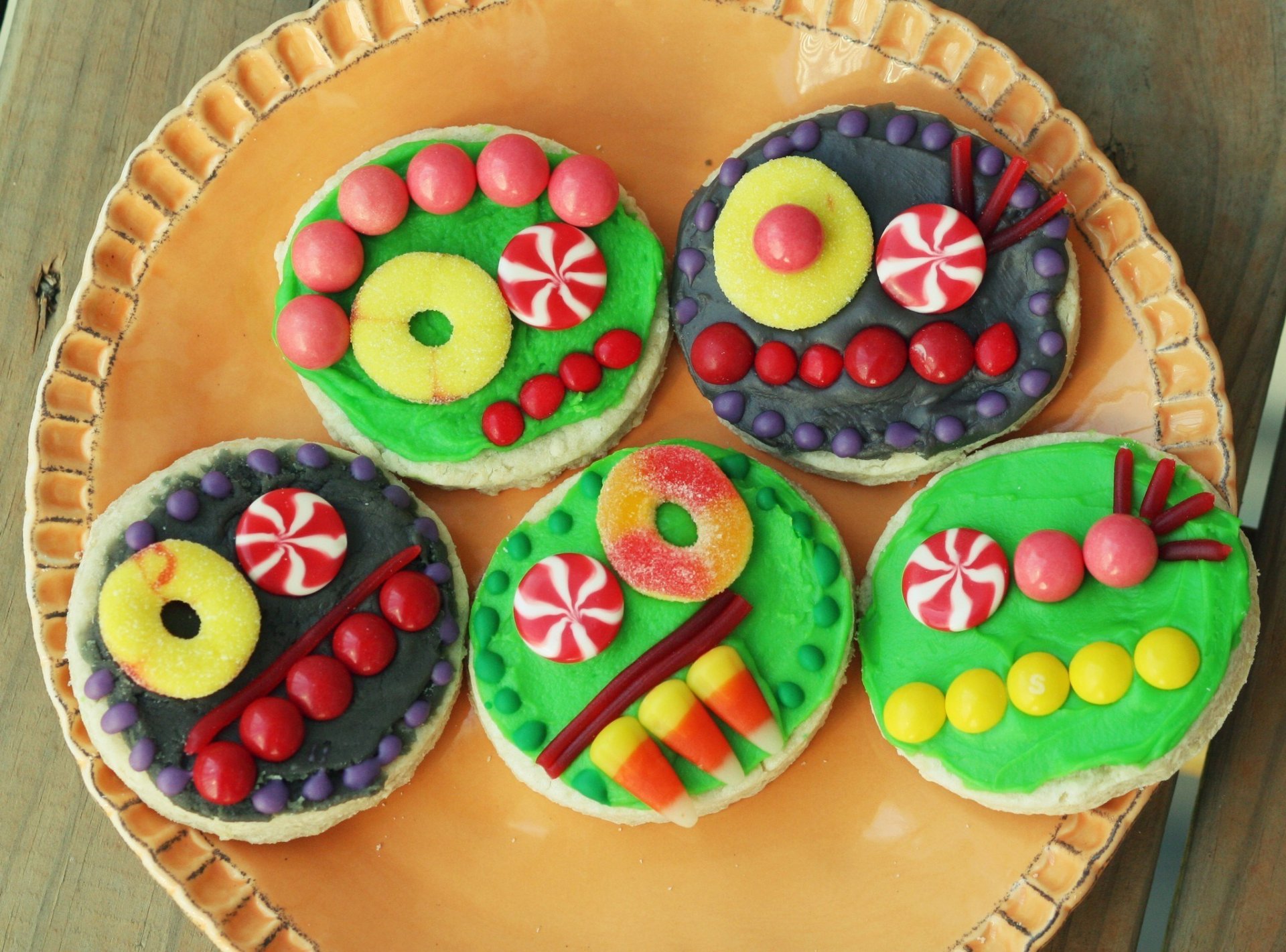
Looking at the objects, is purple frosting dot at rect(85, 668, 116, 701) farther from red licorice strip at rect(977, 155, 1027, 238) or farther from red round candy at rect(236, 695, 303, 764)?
red licorice strip at rect(977, 155, 1027, 238)

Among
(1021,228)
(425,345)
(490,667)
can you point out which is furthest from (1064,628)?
(425,345)

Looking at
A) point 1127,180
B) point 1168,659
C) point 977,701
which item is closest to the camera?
point 1168,659

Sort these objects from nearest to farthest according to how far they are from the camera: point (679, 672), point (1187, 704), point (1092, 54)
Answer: point (1187, 704) < point (679, 672) < point (1092, 54)

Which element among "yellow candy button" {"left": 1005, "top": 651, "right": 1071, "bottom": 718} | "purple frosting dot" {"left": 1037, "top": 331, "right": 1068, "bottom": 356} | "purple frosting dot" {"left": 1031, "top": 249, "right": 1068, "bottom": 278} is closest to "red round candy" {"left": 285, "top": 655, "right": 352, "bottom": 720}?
"yellow candy button" {"left": 1005, "top": 651, "right": 1071, "bottom": 718}

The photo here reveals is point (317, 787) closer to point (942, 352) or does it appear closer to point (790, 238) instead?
point (790, 238)

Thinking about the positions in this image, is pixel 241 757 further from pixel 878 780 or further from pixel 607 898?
pixel 878 780

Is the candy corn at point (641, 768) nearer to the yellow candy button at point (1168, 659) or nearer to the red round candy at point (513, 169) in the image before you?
the yellow candy button at point (1168, 659)

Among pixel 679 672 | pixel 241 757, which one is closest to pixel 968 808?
pixel 679 672
